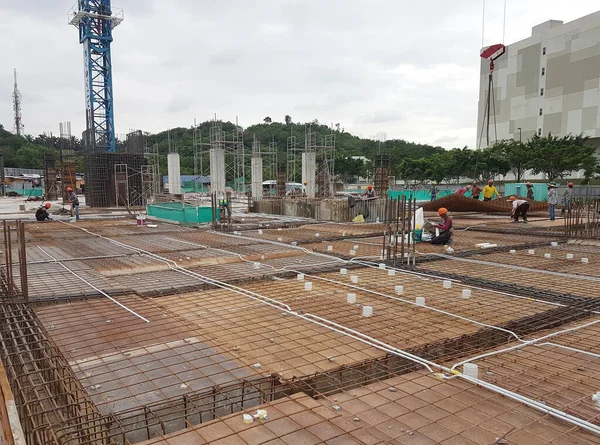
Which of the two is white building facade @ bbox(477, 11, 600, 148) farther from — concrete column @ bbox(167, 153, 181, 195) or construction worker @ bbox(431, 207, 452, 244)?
construction worker @ bbox(431, 207, 452, 244)

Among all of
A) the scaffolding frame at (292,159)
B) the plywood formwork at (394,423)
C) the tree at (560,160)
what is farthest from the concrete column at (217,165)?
the plywood formwork at (394,423)

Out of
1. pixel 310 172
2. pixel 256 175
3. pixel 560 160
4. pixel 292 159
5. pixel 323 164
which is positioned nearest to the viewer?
pixel 560 160

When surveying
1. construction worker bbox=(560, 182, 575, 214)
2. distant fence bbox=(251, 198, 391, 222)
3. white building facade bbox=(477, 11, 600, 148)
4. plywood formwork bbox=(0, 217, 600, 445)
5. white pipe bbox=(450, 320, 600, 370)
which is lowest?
plywood formwork bbox=(0, 217, 600, 445)

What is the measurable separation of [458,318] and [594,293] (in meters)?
2.13

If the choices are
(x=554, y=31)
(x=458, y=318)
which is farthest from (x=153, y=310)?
(x=554, y=31)

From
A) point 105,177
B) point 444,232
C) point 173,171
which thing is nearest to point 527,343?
point 444,232

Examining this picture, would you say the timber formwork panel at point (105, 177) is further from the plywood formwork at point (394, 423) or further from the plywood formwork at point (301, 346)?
the plywood formwork at point (394, 423)

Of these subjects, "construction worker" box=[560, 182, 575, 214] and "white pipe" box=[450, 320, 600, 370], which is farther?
"construction worker" box=[560, 182, 575, 214]

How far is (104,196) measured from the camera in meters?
24.7

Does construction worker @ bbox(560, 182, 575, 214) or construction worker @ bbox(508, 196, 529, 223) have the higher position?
construction worker @ bbox(560, 182, 575, 214)

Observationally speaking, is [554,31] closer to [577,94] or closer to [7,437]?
[577,94]

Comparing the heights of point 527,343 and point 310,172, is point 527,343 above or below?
below

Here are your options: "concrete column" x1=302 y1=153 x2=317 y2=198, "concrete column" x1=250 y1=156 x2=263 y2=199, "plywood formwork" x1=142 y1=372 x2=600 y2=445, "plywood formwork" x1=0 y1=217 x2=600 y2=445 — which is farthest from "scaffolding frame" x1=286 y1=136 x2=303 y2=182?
"plywood formwork" x1=142 y1=372 x2=600 y2=445

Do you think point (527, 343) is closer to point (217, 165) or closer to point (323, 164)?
point (217, 165)
